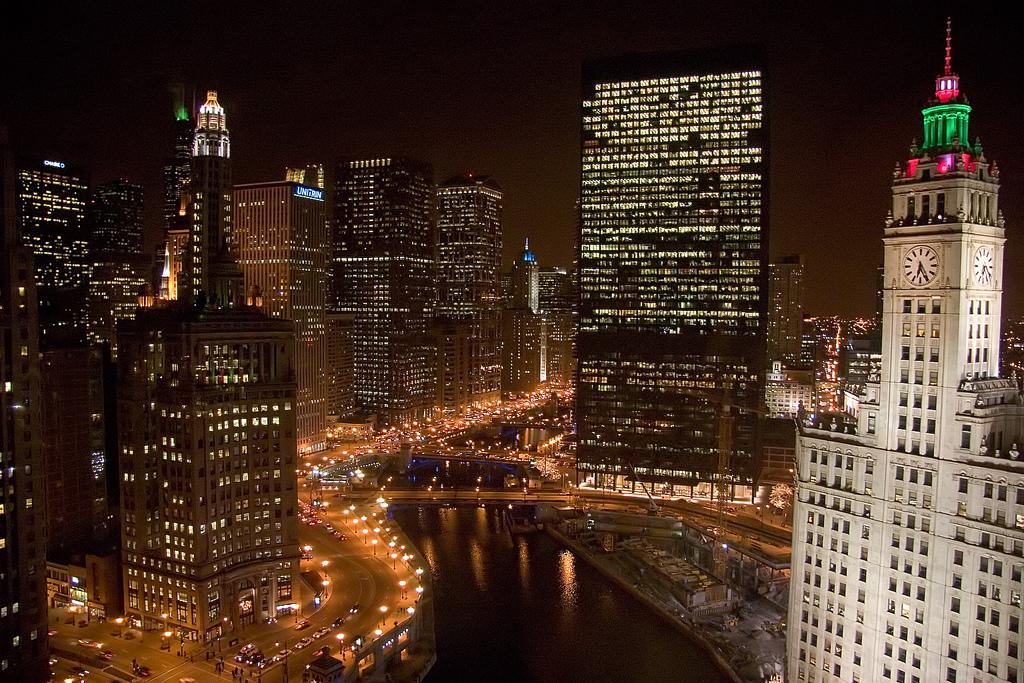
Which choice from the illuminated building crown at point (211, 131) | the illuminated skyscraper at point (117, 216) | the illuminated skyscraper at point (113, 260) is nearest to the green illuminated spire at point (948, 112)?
the illuminated building crown at point (211, 131)

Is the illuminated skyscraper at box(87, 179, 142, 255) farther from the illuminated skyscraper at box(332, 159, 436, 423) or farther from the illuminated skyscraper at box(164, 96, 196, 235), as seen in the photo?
the illuminated skyscraper at box(332, 159, 436, 423)

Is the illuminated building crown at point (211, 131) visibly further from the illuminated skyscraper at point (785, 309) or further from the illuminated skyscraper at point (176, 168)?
the illuminated skyscraper at point (785, 309)

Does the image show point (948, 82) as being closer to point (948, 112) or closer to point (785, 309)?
point (948, 112)

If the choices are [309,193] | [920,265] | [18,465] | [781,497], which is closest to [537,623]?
[18,465]

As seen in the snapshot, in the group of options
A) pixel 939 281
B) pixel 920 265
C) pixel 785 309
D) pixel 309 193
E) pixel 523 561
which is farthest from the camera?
pixel 785 309

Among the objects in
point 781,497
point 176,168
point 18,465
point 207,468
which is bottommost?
point 781,497

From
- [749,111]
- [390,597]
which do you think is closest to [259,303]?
Answer: [390,597]
